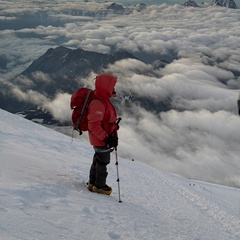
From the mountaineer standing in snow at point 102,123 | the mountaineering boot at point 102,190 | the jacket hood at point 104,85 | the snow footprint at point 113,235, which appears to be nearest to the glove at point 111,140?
the mountaineer standing in snow at point 102,123

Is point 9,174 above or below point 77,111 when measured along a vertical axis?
below

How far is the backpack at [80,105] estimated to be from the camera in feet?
22.2

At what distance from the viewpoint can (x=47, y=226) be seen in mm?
4660

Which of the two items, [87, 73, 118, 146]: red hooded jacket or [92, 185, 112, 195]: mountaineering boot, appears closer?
[87, 73, 118, 146]: red hooded jacket

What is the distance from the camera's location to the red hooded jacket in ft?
21.9

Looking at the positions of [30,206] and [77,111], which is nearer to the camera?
[30,206]

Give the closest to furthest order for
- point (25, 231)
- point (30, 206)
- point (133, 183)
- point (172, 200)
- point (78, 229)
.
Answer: point (25, 231), point (78, 229), point (30, 206), point (172, 200), point (133, 183)

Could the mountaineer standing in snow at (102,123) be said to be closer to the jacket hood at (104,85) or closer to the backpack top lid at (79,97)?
the jacket hood at (104,85)

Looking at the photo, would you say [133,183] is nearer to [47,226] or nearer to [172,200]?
[172,200]

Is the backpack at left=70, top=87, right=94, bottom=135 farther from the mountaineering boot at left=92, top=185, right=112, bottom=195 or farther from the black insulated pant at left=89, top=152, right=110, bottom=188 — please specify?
the mountaineering boot at left=92, top=185, right=112, bottom=195

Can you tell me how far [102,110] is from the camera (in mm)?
6715

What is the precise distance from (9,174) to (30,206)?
1.84 meters

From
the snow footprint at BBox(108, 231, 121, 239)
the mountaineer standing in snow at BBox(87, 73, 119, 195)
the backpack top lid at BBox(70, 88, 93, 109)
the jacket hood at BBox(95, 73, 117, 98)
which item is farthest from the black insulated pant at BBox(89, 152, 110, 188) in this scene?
the snow footprint at BBox(108, 231, 121, 239)

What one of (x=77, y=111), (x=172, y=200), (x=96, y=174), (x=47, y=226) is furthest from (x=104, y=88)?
(x=172, y=200)
